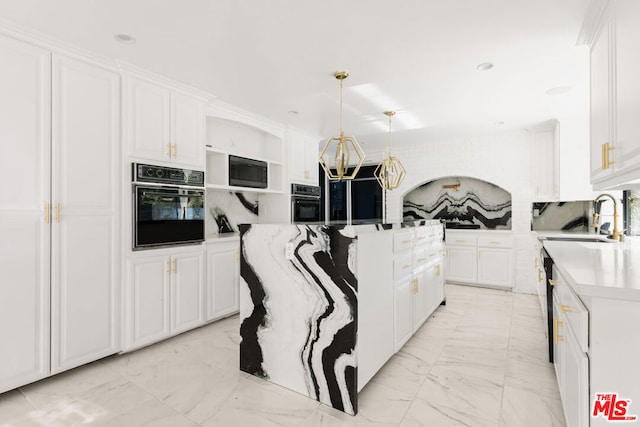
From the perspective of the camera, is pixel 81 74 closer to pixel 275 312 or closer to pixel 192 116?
pixel 192 116

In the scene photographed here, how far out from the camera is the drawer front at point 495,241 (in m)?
5.04

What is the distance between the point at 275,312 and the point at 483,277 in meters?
4.11

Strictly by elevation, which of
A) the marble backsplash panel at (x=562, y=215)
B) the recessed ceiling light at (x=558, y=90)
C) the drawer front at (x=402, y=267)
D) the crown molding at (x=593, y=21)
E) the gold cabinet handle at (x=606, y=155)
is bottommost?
the drawer front at (x=402, y=267)

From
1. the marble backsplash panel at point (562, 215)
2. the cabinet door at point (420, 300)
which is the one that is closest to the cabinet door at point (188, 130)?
the cabinet door at point (420, 300)

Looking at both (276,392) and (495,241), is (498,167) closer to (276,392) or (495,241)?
(495,241)

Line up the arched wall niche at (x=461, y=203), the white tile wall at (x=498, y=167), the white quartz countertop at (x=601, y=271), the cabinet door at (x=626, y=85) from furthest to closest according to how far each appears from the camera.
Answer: the arched wall niche at (x=461, y=203)
the white tile wall at (x=498, y=167)
the cabinet door at (x=626, y=85)
the white quartz countertop at (x=601, y=271)

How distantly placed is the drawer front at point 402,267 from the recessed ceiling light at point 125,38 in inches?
101

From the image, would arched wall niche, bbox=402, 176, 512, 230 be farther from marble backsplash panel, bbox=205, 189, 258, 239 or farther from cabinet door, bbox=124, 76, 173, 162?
cabinet door, bbox=124, 76, 173, 162

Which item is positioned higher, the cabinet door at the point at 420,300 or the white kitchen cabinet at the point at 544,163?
the white kitchen cabinet at the point at 544,163

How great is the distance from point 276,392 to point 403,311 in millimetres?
1205

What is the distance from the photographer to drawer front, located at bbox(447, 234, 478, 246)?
17.3 feet

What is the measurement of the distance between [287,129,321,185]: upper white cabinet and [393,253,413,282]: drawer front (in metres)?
2.42

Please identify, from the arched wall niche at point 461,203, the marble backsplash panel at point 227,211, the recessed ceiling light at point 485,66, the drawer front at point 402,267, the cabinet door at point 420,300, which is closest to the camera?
the drawer front at point 402,267

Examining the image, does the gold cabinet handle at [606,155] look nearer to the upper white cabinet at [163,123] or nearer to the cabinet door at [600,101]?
the cabinet door at [600,101]
